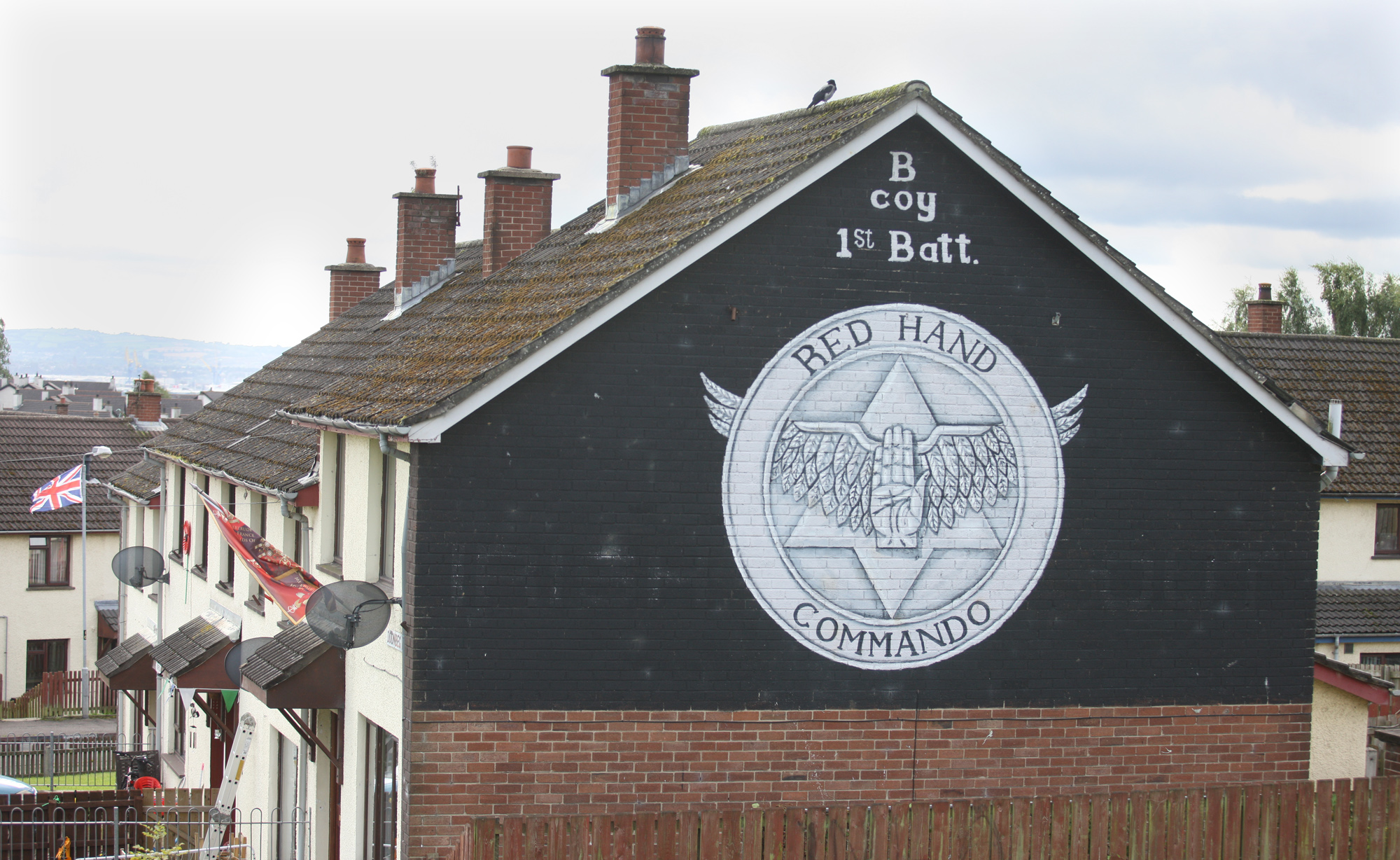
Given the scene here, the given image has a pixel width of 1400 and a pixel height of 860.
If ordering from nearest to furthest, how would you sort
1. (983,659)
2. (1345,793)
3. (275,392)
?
(1345,793) → (983,659) → (275,392)

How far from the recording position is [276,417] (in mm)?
19875

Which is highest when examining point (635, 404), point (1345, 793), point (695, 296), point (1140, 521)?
point (695, 296)

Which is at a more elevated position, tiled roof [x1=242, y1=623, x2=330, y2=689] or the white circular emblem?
the white circular emblem

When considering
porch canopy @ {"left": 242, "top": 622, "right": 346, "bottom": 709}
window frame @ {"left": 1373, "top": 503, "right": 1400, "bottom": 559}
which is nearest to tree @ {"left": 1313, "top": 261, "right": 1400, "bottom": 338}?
window frame @ {"left": 1373, "top": 503, "right": 1400, "bottom": 559}

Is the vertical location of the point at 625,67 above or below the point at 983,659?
above

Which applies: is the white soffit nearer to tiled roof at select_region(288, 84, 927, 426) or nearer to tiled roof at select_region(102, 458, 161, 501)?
tiled roof at select_region(288, 84, 927, 426)

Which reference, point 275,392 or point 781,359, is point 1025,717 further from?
point 275,392

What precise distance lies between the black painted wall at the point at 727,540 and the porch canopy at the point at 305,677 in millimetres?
3040

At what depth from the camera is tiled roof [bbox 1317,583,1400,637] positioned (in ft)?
87.6

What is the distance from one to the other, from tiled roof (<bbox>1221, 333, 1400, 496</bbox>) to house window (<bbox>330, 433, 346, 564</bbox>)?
1749cm

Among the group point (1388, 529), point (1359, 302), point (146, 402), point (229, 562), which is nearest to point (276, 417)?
point (229, 562)

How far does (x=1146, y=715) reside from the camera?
14.2 m

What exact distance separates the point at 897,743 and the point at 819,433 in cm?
265

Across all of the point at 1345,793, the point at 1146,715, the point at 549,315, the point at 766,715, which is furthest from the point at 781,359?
the point at 1345,793
